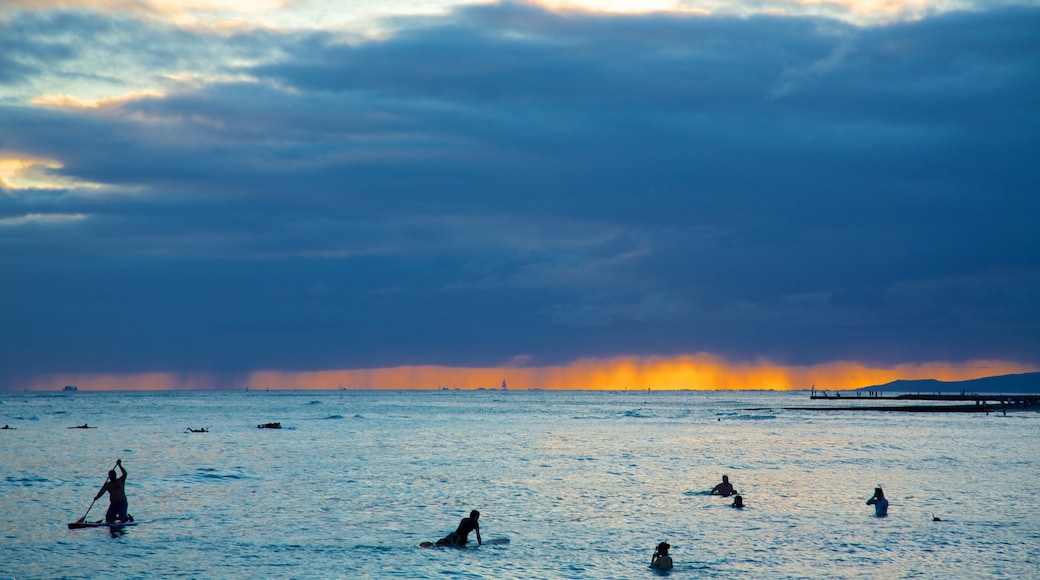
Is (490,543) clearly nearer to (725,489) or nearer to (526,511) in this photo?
(526,511)

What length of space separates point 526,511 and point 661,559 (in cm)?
1098

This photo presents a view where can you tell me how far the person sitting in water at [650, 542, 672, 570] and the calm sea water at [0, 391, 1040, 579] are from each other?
0.31 m

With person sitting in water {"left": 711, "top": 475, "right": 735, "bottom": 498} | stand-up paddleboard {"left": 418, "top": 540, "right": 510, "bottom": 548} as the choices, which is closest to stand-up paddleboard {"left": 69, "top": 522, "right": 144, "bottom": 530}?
stand-up paddleboard {"left": 418, "top": 540, "right": 510, "bottom": 548}

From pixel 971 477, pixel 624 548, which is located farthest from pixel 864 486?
pixel 624 548

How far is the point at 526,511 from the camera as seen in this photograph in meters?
34.0

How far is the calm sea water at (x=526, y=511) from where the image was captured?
2441cm

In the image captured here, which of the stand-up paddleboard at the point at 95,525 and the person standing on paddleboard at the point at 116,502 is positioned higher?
the person standing on paddleboard at the point at 116,502

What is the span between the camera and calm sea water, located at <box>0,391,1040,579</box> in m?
24.4

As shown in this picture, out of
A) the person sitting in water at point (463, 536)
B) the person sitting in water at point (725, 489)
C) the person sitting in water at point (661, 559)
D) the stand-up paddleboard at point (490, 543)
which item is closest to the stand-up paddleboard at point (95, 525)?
the stand-up paddleboard at point (490, 543)

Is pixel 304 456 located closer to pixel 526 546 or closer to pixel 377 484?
pixel 377 484

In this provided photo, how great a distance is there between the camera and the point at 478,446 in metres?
70.6

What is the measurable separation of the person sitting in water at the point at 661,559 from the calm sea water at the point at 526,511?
31 cm

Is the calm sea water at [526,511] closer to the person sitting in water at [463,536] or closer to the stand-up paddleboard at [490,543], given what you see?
the stand-up paddleboard at [490,543]

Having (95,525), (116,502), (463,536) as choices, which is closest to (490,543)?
(463,536)
